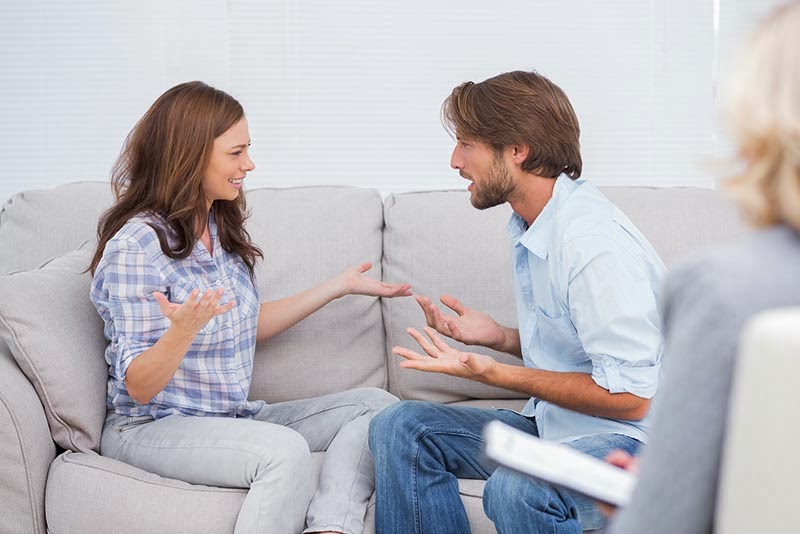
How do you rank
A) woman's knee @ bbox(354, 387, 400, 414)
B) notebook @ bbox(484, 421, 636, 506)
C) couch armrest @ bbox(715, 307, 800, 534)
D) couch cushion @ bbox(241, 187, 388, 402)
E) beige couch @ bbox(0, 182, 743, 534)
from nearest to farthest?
couch armrest @ bbox(715, 307, 800, 534) < notebook @ bbox(484, 421, 636, 506) < beige couch @ bbox(0, 182, 743, 534) < woman's knee @ bbox(354, 387, 400, 414) < couch cushion @ bbox(241, 187, 388, 402)

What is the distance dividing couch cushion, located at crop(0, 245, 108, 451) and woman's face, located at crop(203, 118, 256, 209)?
400 mm

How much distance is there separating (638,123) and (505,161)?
4.35 ft

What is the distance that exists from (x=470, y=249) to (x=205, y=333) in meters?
0.76

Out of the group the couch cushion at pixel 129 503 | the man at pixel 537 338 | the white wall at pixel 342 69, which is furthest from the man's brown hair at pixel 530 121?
the white wall at pixel 342 69

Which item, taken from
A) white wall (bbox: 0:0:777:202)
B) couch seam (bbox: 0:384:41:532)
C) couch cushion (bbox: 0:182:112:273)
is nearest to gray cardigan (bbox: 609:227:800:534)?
couch seam (bbox: 0:384:41:532)

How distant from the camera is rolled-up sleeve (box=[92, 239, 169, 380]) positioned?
6.02 feet

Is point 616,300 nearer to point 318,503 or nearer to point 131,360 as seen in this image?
point 318,503

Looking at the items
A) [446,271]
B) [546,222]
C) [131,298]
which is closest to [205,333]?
[131,298]

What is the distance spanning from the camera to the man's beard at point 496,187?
1956 mm

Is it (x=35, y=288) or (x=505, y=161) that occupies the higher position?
(x=505, y=161)

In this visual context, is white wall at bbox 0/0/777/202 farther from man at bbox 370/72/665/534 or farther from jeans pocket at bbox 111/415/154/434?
jeans pocket at bbox 111/415/154/434

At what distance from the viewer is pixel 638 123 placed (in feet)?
10.2

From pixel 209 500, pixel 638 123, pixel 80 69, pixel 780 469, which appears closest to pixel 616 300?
pixel 209 500

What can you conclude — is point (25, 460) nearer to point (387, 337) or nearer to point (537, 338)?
point (387, 337)
